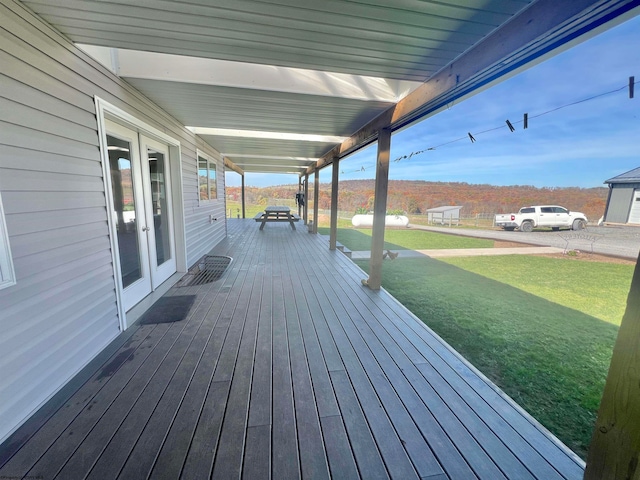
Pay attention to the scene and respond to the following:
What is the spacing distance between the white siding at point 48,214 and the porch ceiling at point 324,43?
27cm

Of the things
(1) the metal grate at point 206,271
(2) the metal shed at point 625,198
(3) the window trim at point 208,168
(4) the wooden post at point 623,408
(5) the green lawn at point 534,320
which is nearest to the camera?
(4) the wooden post at point 623,408

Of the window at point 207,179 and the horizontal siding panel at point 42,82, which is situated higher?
the horizontal siding panel at point 42,82

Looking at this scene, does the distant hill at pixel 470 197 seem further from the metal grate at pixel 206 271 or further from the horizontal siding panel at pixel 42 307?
the horizontal siding panel at pixel 42 307

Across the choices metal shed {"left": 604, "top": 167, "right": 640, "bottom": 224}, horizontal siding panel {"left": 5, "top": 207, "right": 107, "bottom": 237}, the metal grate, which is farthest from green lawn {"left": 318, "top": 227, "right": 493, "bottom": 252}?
horizontal siding panel {"left": 5, "top": 207, "right": 107, "bottom": 237}

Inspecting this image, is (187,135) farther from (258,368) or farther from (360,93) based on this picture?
(258,368)

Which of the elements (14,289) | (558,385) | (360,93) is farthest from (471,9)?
(14,289)

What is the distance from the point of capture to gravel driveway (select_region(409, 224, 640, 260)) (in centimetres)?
357

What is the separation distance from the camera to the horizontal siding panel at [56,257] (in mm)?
1474

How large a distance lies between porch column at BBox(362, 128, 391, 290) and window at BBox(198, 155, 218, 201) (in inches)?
142

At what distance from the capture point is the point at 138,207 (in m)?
3.02

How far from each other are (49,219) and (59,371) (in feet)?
3.31

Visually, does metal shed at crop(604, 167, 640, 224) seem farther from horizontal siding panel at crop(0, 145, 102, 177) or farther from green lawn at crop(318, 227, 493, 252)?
green lawn at crop(318, 227, 493, 252)

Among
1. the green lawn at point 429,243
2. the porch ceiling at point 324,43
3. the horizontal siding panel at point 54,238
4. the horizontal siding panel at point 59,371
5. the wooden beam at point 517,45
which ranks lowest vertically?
the green lawn at point 429,243

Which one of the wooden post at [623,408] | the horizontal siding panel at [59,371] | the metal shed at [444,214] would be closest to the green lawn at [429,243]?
the metal shed at [444,214]
